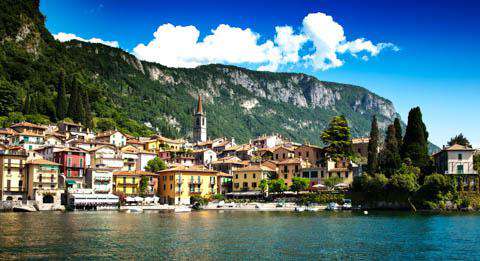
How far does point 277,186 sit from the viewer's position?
3999 inches

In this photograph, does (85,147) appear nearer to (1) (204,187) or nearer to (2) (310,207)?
(1) (204,187)

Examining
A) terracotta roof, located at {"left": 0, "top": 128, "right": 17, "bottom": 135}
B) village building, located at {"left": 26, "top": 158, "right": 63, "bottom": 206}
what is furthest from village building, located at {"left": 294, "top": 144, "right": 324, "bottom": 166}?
terracotta roof, located at {"left": 0, "top": 128, "right": 17, "bottom": 135}

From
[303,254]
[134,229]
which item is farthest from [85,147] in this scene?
[303,254]

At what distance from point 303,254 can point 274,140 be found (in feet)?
390

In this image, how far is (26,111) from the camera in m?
135

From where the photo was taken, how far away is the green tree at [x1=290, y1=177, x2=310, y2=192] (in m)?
99.8

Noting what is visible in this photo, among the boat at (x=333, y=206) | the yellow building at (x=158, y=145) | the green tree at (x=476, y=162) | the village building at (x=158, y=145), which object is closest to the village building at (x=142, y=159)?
the village building at (x=158, y=145)

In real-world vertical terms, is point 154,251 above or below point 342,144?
below

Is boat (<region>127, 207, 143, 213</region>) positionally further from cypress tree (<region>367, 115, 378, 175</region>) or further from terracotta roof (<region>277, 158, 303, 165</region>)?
cypress tree (<region>367, 115, 378, 175</region>)

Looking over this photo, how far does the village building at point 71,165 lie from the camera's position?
98250 millimetres

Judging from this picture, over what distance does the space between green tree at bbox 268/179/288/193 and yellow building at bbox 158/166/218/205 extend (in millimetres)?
11955

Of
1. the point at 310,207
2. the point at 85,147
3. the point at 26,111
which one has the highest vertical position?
the point at 26,111

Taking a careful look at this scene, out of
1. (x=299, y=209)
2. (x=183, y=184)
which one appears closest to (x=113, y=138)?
(x=183, y=184)

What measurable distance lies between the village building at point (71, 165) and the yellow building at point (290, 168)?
3667cm
